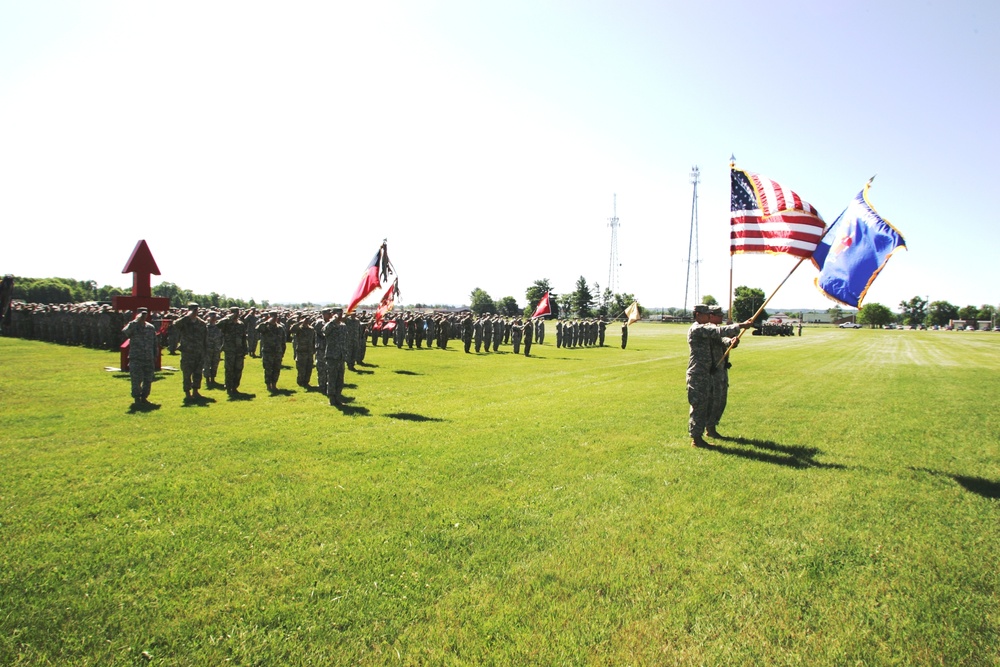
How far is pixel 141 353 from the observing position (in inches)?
458

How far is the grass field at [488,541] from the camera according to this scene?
3.73 metres

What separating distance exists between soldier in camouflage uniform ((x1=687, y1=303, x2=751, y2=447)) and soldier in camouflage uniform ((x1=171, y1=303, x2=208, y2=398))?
1157 centimetres

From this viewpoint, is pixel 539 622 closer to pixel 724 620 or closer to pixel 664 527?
pixel 724 620

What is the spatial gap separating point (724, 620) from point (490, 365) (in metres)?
19.0

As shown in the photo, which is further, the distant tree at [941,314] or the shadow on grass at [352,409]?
the distant tree at [941,314]

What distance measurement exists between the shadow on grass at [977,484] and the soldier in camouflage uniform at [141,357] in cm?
1467

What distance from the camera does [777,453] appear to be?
8.65 metres

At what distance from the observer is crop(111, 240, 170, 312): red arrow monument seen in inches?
534

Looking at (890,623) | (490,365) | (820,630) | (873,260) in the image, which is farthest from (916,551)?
(490,365)

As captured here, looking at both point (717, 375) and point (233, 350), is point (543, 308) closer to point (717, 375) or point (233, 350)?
point (233, 350)

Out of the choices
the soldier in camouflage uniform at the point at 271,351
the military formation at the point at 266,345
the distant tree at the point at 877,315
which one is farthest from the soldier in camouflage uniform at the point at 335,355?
the distant tree at the point at 877,315

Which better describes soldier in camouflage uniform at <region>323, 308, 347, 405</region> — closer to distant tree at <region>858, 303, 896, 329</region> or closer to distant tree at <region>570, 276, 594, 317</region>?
distant tree at <region>570, 276, 594, 317</region>

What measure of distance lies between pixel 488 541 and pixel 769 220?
7.66 meters

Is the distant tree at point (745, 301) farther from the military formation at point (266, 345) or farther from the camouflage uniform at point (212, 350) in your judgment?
the camouflage uniform at point (212, 350)
